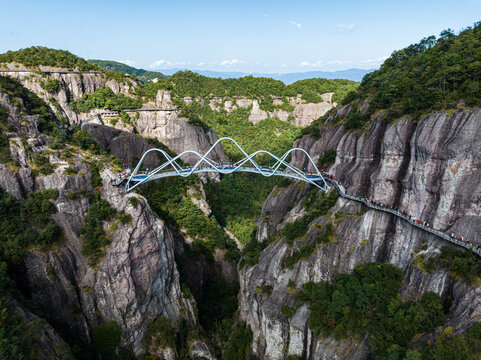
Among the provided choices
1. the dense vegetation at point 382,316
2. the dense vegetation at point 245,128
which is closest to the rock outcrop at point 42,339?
the dense vegetation at point 382,316

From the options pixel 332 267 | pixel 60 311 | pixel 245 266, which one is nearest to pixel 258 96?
pixel 245 266

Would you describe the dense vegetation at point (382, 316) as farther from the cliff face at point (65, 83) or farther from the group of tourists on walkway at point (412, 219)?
Result: the cliff face at point (65, 83)

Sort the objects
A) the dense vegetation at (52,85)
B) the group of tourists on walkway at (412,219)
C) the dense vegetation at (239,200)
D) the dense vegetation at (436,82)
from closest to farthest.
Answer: the group of tourists on walkway at (412,219) → the dense vegetation at (436,82) → the dense vegetation at (52,85) → the dense vegetation at (239,200)

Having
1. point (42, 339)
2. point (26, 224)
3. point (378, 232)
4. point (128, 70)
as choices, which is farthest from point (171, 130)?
point (128, 70)

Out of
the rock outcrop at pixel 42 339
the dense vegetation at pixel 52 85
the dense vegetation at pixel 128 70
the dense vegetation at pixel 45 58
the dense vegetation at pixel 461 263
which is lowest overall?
the rock outcrop at pixel 42 339

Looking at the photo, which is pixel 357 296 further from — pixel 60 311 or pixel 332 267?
pixel 60 311

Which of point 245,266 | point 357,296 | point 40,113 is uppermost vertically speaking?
A: point 40,113

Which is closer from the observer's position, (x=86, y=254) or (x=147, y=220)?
(x=86, y=254)

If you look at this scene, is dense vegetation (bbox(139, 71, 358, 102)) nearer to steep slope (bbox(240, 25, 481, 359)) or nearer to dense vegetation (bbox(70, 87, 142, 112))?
dense vegetation (bbox(70, 87, 142, 112))
